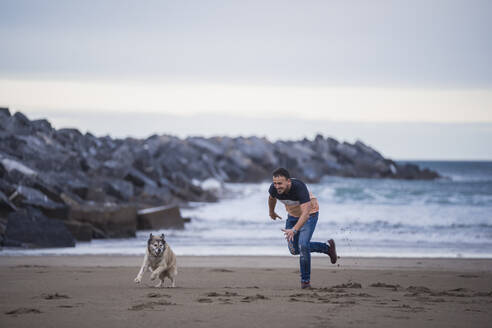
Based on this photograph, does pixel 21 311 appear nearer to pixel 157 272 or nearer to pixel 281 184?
pixel 157 272

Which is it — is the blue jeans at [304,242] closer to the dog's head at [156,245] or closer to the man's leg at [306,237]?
the man's leg at [306,237]

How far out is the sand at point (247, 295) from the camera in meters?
5.59

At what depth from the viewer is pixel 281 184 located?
23.3 feet

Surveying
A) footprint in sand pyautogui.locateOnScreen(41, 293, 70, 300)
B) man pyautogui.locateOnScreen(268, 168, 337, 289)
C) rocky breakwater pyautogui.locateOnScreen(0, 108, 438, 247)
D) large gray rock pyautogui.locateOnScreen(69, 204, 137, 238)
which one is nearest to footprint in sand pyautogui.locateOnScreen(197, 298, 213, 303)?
man pyautogui.locateOnScreen(268, 168, 337, 289)

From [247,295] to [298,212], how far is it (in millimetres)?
1044

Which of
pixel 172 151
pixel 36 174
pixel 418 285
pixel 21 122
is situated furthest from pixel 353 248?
pixel 172 151

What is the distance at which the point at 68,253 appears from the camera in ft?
40.3

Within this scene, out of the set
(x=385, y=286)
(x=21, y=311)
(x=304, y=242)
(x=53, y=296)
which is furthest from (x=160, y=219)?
(x=21, y=311)

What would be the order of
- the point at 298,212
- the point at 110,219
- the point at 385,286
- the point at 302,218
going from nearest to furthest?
1. the point at 302,218
2. the point at 298,212
3. the point at 385,286
4. the point at 110,219

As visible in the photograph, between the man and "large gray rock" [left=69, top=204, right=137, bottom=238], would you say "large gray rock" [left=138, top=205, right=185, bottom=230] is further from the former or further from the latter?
the man

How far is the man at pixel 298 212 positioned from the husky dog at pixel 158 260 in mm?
1348

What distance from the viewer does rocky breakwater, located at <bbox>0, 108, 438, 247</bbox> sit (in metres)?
14.4

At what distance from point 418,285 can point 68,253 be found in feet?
21.5

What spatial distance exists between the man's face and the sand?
108 cm
